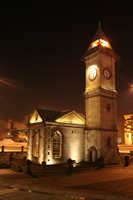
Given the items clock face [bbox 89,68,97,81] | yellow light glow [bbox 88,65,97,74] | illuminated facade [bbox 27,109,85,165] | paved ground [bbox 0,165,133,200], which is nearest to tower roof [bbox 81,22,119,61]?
yellow light glow [bbox 88,65,97,74]

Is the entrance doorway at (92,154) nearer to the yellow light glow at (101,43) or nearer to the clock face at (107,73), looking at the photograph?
the clock face at (107,73)

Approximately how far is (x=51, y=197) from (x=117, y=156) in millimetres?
17164

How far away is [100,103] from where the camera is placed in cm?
2433

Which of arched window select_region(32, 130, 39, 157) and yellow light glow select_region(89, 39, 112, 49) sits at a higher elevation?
yellow light glow select_region(89, 39, 112, 49)

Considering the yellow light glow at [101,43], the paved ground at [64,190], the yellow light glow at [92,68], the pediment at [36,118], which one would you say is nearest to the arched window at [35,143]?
the pediment at [36,118]

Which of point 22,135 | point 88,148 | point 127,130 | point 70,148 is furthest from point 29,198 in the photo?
point 127,130

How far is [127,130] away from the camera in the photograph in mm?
63062

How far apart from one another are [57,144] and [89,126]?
218 inches

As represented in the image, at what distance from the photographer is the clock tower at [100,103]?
78.5 feet

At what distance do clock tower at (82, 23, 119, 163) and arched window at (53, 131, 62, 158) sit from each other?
4.25m

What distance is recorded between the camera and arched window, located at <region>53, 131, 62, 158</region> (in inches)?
883

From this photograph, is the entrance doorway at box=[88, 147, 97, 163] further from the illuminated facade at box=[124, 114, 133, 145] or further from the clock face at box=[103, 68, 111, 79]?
the illuminated facade at box=[124, 114, 133, 145]

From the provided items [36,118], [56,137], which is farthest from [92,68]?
[56,137]

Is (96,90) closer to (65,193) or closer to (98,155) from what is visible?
(98,155)
